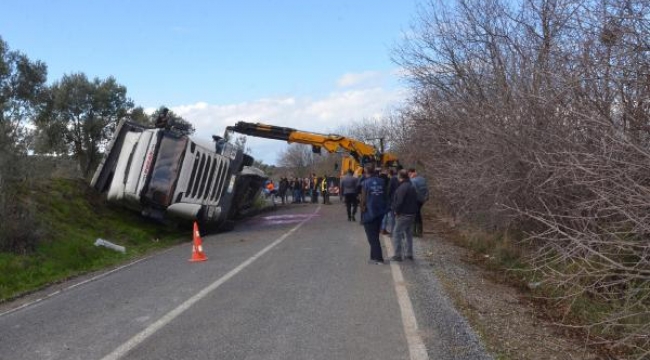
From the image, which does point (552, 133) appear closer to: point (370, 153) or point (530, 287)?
point (530, 287)

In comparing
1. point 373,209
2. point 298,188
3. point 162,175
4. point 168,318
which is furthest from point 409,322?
point 298,188

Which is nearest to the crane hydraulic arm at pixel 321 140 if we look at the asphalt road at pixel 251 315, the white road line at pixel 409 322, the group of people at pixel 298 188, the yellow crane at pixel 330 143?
the yellow crane at pixel 330 143

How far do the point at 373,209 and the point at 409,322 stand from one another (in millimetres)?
4100

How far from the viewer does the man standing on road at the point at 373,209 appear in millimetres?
10281

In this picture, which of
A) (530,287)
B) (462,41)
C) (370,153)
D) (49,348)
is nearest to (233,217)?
(370,153)

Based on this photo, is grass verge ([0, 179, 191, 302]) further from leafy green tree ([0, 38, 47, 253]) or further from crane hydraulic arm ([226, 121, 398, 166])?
crane hydraulic arm ([226, 121, 398, 166])

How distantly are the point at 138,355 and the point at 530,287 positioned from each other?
6.06 metres

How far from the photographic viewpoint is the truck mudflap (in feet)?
53.4

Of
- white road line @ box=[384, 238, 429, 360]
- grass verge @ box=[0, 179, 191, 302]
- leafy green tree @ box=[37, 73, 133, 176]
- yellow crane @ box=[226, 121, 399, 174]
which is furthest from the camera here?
leafy green tree @ box=[37, 73, 133, 176]

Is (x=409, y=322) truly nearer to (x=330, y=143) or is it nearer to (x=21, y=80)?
(x=330, y=143)

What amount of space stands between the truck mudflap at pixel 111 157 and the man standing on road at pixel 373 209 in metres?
8.16

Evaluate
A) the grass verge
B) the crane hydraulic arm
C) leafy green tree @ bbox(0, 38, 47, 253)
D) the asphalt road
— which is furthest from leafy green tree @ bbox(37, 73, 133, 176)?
the asphalt road

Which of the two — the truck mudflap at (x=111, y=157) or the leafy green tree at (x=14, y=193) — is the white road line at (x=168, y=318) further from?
the truck mudflap at (x=111, y=157)

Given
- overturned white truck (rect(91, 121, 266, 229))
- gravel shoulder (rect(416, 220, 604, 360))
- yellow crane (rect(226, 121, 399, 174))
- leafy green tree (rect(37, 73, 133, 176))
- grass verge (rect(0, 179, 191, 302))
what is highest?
leafy green tree (rect(37, 73, 133, 176))
